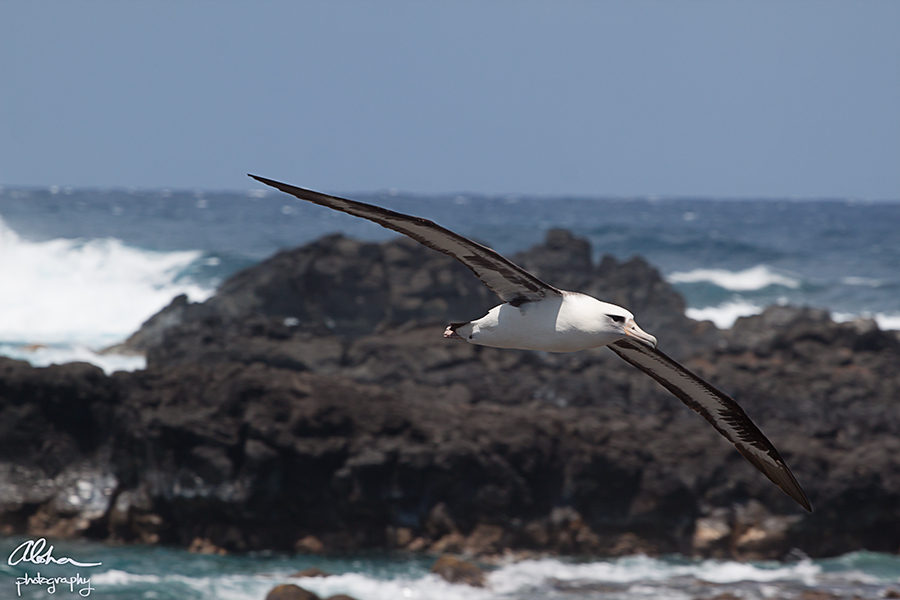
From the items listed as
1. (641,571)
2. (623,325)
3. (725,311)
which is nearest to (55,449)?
(641,571)

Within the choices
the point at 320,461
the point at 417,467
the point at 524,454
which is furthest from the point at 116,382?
the point at 524,454

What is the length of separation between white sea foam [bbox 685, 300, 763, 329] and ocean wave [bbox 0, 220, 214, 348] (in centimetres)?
1834

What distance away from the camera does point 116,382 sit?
43.6 ft

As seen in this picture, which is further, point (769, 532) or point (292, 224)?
point (292, 224)

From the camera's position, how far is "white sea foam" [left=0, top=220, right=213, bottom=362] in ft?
102

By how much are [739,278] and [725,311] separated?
18.0 feet

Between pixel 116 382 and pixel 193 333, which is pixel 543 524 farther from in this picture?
pixel 193 333

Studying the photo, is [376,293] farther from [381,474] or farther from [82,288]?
[82,288]

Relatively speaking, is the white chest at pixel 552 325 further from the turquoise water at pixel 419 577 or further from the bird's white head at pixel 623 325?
the turquoise water at pixel 419 577

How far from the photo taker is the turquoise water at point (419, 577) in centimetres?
1143

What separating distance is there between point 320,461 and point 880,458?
765 centimetres

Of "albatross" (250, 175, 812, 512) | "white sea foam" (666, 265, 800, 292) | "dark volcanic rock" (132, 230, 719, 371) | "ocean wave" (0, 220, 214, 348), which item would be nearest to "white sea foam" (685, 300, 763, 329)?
"white sea foam" (666, 265, 800, 292)

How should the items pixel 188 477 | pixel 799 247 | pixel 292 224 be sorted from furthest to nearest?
1. pixel 292 224
2. pixel 799 247
3. pixel 188 477

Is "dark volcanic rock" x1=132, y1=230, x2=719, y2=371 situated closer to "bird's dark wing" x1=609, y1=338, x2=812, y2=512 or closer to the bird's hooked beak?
"bird's dark wing" x1=609, y1=338, x2=812, y2=512
